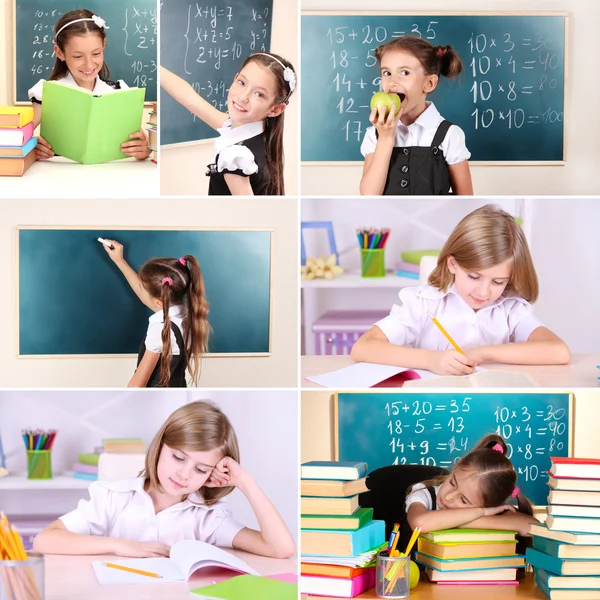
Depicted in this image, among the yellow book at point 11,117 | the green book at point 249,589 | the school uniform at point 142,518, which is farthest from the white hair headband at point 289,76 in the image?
the green book at point 249,589

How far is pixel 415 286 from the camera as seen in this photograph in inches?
72.5

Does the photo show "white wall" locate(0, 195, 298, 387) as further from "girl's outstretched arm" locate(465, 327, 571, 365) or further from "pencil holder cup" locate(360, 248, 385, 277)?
"girl's outstretched arm" locate(465, 327, 571, 365)

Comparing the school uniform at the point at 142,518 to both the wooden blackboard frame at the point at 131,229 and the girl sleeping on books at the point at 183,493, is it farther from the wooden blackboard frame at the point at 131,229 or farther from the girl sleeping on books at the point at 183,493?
the wooden blackboard frame at the point at 131,229

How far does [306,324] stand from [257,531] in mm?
447

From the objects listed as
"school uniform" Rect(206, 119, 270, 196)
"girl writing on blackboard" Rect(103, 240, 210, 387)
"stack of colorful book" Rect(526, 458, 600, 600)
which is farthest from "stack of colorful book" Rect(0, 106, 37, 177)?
"stack of colorful book" Rect(526, 458, 600, 600)

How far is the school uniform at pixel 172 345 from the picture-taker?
1801 millimetres

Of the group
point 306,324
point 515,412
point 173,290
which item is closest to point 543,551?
point 515,412

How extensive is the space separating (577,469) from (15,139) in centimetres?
124

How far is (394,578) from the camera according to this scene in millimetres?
1695

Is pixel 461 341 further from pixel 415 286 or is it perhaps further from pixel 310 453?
pixel 310 453

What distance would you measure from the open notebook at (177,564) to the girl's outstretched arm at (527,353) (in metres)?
0.63

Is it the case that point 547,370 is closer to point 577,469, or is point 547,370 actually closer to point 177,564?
point 577,469

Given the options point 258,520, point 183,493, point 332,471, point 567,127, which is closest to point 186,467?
point 183,493

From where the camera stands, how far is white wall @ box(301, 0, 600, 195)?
6.17 ft
